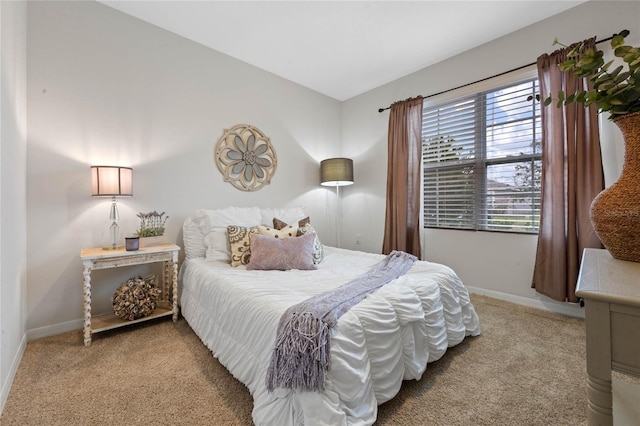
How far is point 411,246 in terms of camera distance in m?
3.35

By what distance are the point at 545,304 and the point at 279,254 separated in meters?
2.47

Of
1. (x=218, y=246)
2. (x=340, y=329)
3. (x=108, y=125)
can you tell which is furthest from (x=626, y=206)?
(x=108, y=125)

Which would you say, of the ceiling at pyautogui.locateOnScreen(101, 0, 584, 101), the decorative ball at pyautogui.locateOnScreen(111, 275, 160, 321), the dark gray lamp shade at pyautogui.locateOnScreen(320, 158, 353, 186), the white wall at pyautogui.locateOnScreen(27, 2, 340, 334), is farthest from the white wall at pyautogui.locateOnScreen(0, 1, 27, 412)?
the dark gray lamp shade at pyautogui.locateOnScreen(320, 158, 353, 186)

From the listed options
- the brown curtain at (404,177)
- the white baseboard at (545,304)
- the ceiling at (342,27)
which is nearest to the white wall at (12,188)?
the ceiling at (342,27)

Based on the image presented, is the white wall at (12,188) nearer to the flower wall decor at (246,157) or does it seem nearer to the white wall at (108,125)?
the white wall at (108,125)

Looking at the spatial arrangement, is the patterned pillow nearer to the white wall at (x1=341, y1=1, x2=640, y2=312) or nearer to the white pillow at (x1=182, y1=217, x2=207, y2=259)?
the white pillow at (x1=182, y1=217, x2=207, y2=259)

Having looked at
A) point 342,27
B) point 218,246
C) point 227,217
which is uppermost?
point 342,27

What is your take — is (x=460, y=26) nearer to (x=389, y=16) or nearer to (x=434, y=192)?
(x=389, y=16)

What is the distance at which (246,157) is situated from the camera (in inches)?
127

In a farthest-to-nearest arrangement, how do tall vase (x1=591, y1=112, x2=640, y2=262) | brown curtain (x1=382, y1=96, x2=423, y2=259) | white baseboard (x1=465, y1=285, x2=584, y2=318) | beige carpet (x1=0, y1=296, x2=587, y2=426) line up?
1. brown curtain (x1=382, y1=96, x2=423, y2=259)
2. white baseboard (x1=465, y1=285, x2=584, y2=318)
3. beige carpet (x1=0, y1=296, x2=587, y2=426)
4. tall vase (x1=591, y1=112, x2=640, y2=262)

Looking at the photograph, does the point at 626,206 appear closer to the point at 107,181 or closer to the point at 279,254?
the point at 279,254

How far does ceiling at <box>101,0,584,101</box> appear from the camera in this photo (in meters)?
2.35

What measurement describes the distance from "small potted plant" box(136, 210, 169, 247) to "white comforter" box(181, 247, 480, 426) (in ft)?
1.62

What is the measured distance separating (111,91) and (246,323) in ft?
7.68
